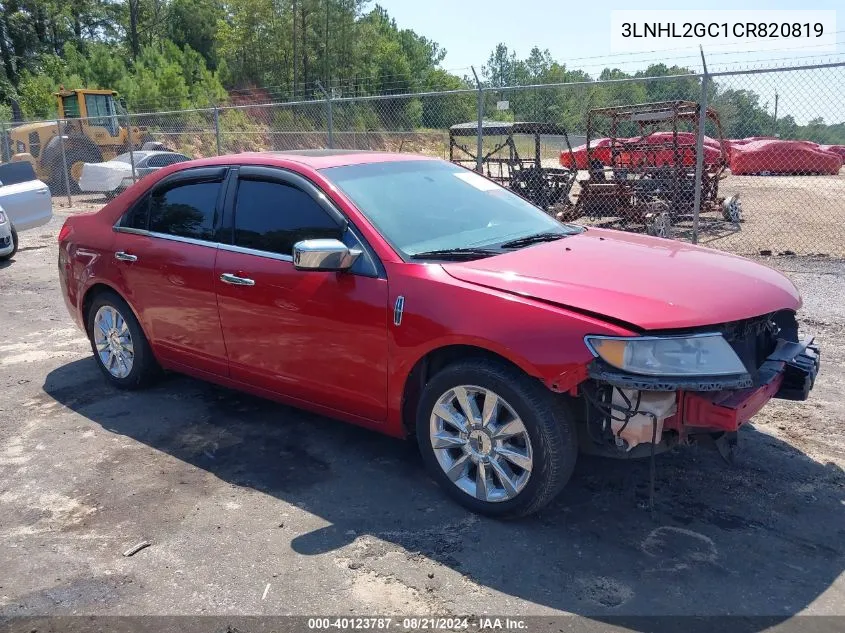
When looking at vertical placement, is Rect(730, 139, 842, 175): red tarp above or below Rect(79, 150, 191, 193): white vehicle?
below

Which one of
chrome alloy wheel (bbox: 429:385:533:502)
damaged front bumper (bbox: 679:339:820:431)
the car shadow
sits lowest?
the car shadow

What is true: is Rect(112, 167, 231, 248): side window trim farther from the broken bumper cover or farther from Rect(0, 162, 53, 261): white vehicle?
Rect(0, 162, 53, 261): white vehicle

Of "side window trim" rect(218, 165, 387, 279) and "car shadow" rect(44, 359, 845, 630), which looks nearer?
"car shadow" rect(44, 359, 845, 630)

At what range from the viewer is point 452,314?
3.29 m

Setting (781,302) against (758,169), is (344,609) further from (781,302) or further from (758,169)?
(758,169)

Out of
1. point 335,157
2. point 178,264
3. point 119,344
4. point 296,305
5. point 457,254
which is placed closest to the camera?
point 457,254

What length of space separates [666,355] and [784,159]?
82.7 ft

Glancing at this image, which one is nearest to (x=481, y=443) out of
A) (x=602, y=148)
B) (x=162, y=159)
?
(x=602, y=148)

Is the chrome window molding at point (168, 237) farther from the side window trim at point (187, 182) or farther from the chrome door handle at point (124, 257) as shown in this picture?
the chrome door handle at point (124, 257)

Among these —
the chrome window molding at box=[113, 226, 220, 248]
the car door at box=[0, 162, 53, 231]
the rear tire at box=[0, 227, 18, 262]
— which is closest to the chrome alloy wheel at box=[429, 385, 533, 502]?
the chrome window molding at box=[113, 226, 220, 248]

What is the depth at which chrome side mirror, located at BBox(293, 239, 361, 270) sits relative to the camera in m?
3.49

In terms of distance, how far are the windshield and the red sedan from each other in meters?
0.01

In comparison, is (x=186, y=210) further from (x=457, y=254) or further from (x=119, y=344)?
(x=457, y=254)

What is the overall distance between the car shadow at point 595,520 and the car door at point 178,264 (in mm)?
528
